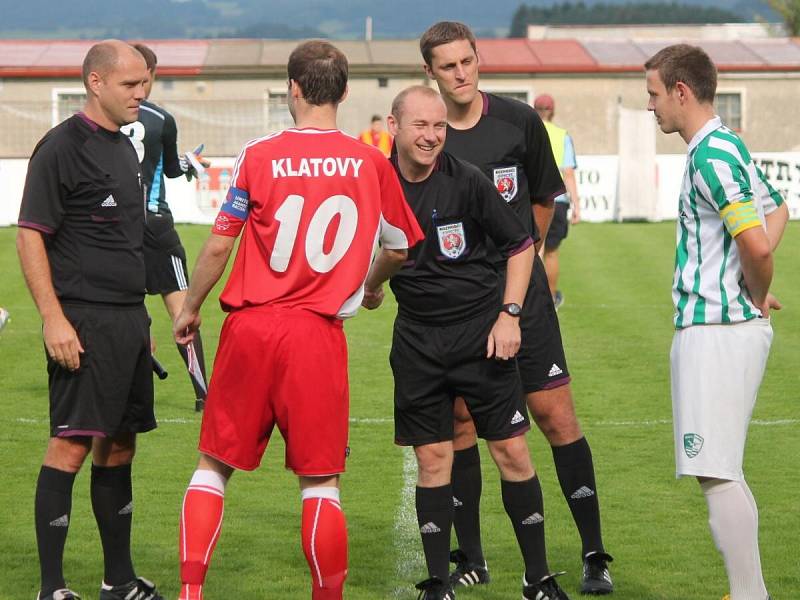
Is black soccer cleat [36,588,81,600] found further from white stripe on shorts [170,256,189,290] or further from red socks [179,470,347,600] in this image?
white stripe on shorts [170,256,189,290]

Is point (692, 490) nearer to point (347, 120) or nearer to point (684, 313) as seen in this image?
point (684, 313)

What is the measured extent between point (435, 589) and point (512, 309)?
1113mm

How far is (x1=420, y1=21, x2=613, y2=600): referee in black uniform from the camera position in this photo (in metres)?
5.82

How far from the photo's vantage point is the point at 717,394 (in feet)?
15.6

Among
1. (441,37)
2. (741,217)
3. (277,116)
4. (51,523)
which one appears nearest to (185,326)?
(51,523)

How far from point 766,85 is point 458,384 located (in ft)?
120

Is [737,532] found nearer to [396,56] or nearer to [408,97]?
[408,97]

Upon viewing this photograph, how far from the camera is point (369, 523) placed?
6.71m

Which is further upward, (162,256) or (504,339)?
(162,256)

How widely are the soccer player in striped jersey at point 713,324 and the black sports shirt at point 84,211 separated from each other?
6.71ft

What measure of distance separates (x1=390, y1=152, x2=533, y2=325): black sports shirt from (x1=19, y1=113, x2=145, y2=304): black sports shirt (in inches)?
41.5

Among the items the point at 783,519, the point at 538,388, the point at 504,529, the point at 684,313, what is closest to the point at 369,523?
the point at 504,529

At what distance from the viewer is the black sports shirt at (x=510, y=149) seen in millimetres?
5875

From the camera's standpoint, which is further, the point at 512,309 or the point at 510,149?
the point at 510,149
